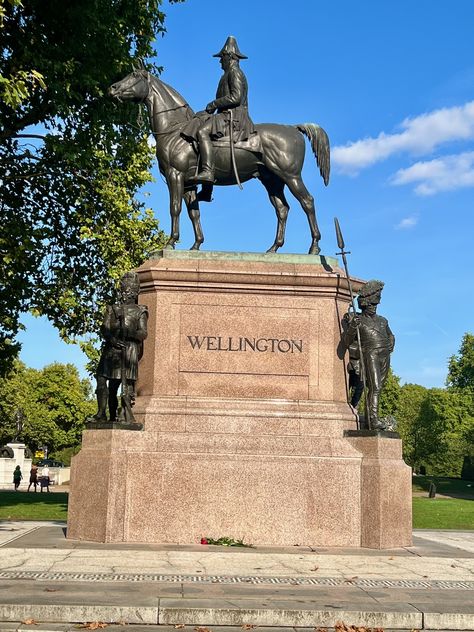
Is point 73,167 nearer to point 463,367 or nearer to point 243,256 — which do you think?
point 243,256

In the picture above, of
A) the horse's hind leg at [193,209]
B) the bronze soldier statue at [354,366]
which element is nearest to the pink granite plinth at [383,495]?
the bronze soldier statue at [354,366]

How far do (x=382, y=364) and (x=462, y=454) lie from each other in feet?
216

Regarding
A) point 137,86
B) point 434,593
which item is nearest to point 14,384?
point 137,86

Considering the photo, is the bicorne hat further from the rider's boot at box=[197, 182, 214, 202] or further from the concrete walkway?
the concrete walkway

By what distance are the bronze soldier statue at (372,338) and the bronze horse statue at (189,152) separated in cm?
132

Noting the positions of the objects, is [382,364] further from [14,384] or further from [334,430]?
[14,384]

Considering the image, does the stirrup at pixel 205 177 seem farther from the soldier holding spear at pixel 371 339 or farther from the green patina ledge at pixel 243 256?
the soldier holding spear at pixel 371 339

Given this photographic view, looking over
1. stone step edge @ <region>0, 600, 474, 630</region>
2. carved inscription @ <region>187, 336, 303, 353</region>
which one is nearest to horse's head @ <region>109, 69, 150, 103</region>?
carved inscription @ <region>187, 336, 303, 353</region>

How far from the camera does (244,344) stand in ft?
46.5

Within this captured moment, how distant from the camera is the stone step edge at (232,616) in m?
7.50

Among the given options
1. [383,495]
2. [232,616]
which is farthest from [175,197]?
[232,616]

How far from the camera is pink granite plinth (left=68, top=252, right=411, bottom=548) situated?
42.4ft

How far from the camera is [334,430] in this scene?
1365 centimetres

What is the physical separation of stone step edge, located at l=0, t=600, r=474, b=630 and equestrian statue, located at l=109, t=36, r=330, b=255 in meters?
8.30
